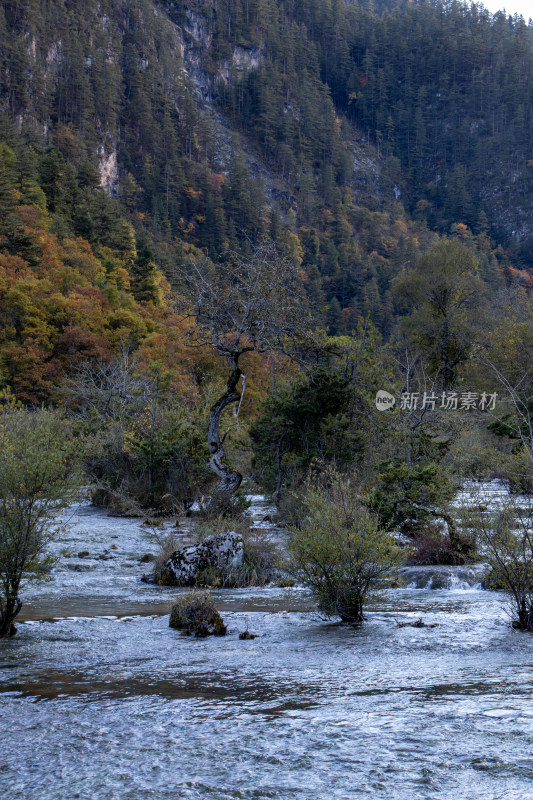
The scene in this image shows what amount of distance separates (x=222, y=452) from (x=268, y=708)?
13612 millimetres

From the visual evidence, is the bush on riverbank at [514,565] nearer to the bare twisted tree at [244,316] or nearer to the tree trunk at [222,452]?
the tree trunk at [222,452]

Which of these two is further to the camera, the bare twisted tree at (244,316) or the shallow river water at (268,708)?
the bare twisted tree at (244,316)

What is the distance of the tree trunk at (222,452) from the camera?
1919 cm

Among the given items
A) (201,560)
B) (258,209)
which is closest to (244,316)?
(201,560)

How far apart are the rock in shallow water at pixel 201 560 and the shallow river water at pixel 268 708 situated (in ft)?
8.00

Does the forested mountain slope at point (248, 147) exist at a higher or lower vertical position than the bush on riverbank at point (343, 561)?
higher

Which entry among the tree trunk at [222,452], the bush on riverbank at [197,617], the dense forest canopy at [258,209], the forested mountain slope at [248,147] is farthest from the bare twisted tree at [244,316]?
the forested mountain slope at [248,147]

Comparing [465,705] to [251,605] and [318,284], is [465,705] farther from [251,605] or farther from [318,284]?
[318,284]

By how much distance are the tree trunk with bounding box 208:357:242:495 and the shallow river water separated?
8.37 m

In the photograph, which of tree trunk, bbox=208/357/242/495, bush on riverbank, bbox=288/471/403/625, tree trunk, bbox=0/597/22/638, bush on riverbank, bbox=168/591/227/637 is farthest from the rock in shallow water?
tree trunk, bbox=208/357/242/495

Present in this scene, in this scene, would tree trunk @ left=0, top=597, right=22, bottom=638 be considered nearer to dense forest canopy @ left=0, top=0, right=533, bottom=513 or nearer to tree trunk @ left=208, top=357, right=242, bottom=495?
dense forest canopy @ left=0, top=0, right=533, bottom=513

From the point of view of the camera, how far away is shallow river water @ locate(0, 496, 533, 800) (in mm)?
4789

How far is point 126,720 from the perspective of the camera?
5.96 meters

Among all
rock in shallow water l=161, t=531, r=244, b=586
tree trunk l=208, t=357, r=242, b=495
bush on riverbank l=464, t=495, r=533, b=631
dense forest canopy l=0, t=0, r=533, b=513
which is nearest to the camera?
bush on riverbank l=464, t=495, r=533, b=631
